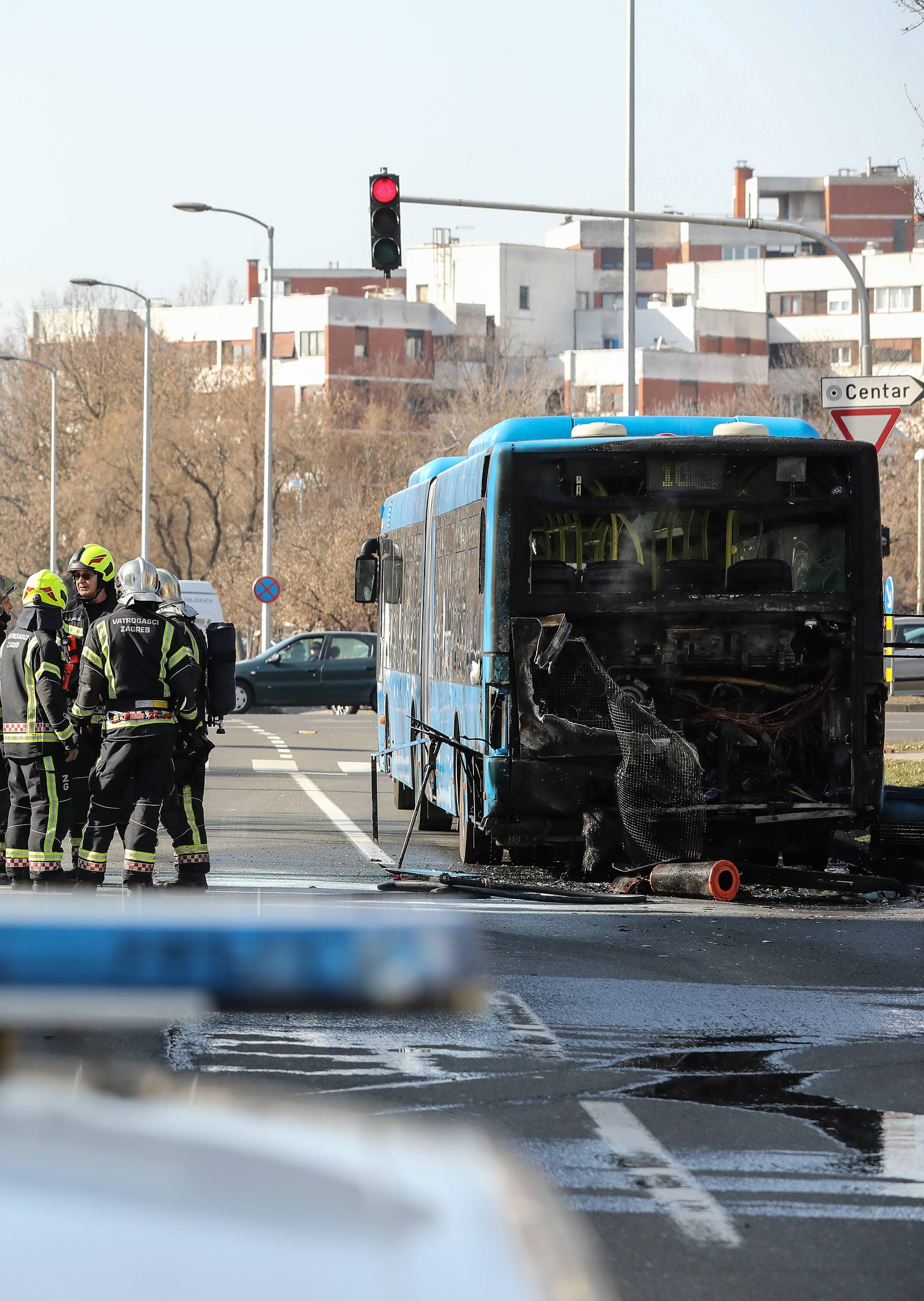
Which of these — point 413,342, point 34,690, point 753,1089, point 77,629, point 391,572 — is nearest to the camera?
point 753,1089

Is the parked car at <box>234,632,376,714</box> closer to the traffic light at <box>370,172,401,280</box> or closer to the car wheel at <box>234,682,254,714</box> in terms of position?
the car wheel at <box>234,682,254,714</box>

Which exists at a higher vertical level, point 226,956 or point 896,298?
point 896,298

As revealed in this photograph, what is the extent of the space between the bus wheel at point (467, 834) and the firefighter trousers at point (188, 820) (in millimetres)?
2247

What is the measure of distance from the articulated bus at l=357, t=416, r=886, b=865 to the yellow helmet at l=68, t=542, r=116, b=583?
2351 mm

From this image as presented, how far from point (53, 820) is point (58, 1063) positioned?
883 cm

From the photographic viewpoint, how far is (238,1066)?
248 inches

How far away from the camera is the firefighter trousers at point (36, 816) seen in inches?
434

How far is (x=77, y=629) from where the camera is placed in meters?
11.6

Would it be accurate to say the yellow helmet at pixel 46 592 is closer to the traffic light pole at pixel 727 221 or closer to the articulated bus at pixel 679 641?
the articulated bus at pixel 679 641

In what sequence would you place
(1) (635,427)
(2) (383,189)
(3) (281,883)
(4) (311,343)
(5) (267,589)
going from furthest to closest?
(4) (311,343), (5) (267,589), (2) (383,189), (1) (635,427), (3) (281,883)

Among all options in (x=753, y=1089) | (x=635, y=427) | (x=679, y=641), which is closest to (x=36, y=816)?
(x=679, y=641)

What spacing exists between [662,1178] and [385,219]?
54.5 ft

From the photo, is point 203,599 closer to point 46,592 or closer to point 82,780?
point 82,780

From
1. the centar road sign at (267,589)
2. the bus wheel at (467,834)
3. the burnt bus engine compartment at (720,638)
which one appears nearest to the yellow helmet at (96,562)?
the burnt bus engine compartment at (720,638)
